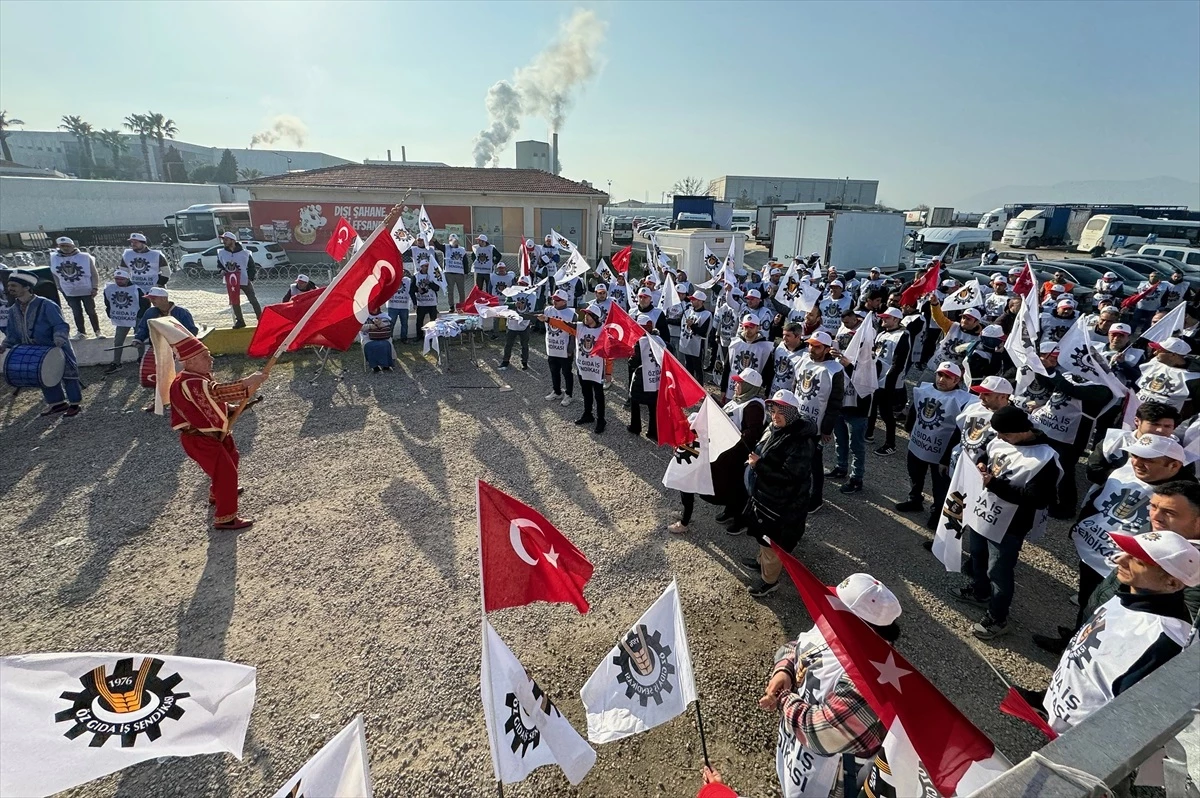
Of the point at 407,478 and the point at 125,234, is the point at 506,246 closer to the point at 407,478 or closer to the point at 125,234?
the point at 407,478

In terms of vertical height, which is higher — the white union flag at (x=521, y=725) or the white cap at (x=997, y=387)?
the white cap at (x=997, y=387)

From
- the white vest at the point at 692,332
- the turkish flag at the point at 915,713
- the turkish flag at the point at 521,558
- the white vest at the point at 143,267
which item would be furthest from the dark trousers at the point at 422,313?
the turkish flag at the point at 915,713

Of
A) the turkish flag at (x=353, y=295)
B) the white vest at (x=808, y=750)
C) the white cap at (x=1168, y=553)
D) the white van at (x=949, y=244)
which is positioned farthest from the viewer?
the white van at (x=949, y=244)

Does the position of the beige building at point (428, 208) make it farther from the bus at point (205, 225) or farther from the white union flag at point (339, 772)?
the white union flag at point (339, 772)

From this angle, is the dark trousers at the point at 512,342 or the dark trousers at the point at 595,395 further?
the dark trousers at the point at 512,342

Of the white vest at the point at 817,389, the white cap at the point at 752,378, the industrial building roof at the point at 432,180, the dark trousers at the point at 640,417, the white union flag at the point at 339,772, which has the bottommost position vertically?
the dark trousers at the point at 640,417

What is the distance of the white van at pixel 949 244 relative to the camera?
29.4 meters

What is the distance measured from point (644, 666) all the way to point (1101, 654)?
243 cm

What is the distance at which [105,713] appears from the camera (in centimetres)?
239

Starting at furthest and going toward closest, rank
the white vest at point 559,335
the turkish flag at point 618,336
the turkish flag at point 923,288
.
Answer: the turkish flag at point 923,288
the white vest at point 559,335
the turkish flag at point 618,336

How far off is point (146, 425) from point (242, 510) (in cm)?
417

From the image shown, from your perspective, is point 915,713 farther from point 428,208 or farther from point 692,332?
point 428,208

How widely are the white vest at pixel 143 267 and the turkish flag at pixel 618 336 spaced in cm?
1077

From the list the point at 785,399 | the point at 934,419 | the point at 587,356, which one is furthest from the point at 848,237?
the point at 785,399
